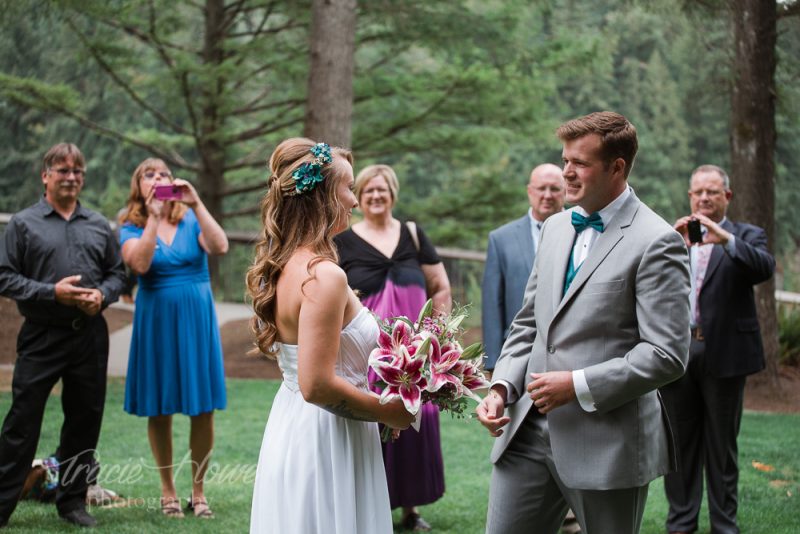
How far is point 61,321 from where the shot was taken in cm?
563

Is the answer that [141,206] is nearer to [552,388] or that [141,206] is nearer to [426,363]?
[426,363]

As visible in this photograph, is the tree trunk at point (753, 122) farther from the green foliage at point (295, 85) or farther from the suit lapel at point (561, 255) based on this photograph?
the suit lapel at point (561, 255)

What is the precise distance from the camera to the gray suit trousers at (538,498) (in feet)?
10.8

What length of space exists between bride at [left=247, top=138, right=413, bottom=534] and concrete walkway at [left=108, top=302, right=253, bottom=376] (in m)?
6.57

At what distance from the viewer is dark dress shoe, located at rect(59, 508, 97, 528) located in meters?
5.66

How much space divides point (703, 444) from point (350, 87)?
23.3 feet

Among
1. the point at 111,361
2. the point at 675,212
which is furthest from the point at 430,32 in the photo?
the point at 675,212

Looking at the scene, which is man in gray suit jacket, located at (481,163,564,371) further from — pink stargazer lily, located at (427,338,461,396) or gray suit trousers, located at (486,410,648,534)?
pink stargazer lily, located at (427,338,461,396)

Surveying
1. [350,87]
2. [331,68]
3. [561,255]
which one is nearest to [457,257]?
[350,87]

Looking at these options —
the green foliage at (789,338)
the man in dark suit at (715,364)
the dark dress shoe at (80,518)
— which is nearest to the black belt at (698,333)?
the man in dark suit at (715,364)

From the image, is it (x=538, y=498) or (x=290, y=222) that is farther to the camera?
(x=538, y=498)

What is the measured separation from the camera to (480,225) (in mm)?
16031

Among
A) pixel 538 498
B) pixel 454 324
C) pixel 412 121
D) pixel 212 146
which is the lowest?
pixel 538 498

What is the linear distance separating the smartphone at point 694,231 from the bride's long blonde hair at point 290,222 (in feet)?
8.75
